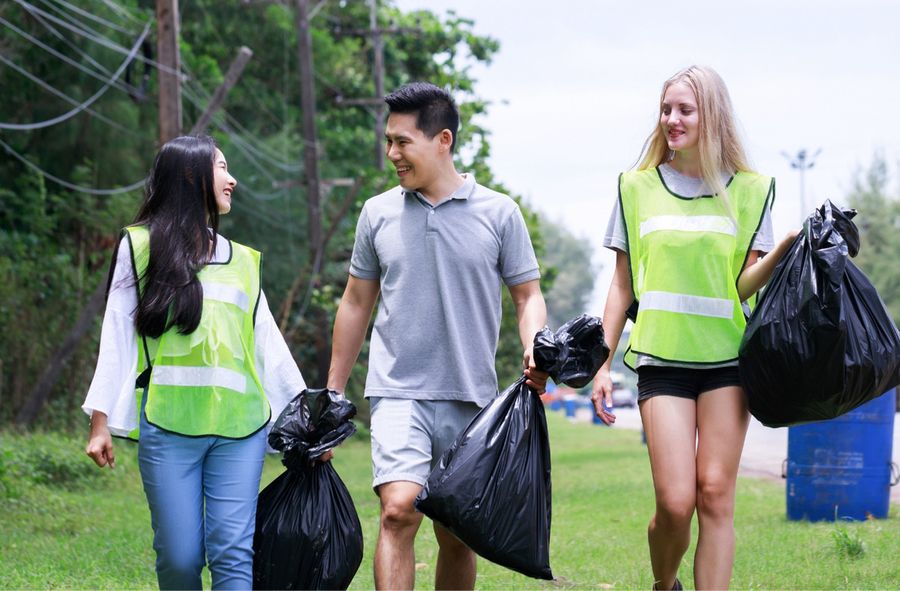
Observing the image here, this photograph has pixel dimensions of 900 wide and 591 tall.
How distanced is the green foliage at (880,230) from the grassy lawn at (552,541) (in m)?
47.1

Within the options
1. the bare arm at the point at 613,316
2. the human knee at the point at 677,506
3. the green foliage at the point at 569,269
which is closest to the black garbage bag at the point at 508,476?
the bare arm at the point at 613,316

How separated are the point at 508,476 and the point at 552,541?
4596mm

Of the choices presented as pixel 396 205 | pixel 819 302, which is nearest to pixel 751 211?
pixel 819 302

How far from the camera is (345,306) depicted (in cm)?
525

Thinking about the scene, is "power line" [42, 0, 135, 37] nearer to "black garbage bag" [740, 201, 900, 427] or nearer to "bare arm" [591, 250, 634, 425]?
"bare arm" [591, 250, 634, 425]

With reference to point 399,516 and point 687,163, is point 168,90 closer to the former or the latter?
point 687,163

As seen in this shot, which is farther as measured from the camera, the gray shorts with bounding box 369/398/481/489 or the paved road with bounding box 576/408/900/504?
the paved road with bounding box 576/408/900/504

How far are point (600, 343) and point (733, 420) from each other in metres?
0.58

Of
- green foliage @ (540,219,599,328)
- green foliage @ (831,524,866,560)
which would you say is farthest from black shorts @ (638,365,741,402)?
green foliage @ (540,219,599,328)

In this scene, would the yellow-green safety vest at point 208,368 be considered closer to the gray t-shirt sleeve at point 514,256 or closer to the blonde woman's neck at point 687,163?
the gray t-shirt sleeve at point 514,256

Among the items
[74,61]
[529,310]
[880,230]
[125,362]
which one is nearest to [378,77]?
[74,61]

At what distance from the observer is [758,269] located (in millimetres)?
5109

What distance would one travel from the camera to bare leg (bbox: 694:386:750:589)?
16.2 feet

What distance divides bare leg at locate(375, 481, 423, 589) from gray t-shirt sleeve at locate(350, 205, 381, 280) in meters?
0.89
